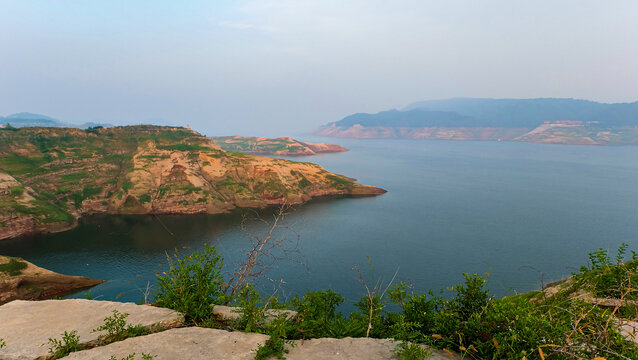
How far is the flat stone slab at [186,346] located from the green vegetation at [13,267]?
168 ft

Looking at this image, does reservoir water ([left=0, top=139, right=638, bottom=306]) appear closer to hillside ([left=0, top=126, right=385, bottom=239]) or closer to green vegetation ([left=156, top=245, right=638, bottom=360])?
hillside ([left=0, top=126, right=385, bottom=239])

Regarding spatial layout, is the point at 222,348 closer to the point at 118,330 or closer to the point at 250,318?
the point at 250,318

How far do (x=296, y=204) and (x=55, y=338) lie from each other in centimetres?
8576

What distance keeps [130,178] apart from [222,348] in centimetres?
9565

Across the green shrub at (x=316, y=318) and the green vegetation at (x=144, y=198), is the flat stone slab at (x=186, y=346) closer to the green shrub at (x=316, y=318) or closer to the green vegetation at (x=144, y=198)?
the green shrub at (x=316, y=318)

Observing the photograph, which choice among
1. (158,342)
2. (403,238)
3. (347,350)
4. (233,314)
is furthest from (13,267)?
(403,238)

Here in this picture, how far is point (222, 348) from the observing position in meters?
7.10

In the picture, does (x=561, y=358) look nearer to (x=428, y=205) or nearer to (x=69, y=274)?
(x=69, y=274)

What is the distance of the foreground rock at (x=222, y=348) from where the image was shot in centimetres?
681

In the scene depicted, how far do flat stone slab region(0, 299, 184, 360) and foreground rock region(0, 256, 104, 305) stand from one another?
4463 centimetres

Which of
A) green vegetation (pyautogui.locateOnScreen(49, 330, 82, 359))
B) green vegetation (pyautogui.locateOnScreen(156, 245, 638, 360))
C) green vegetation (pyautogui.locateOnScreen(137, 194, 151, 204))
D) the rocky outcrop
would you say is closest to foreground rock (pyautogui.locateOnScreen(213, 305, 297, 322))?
green vegetation (pyautogui.locateOnScreen(156, 245, 638, 360))

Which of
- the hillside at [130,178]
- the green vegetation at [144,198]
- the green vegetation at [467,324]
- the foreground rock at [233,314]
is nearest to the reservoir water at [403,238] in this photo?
the hillside at [130,178]

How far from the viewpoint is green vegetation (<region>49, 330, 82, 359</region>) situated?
22.3ft


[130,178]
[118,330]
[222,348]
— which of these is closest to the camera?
[222,348]
